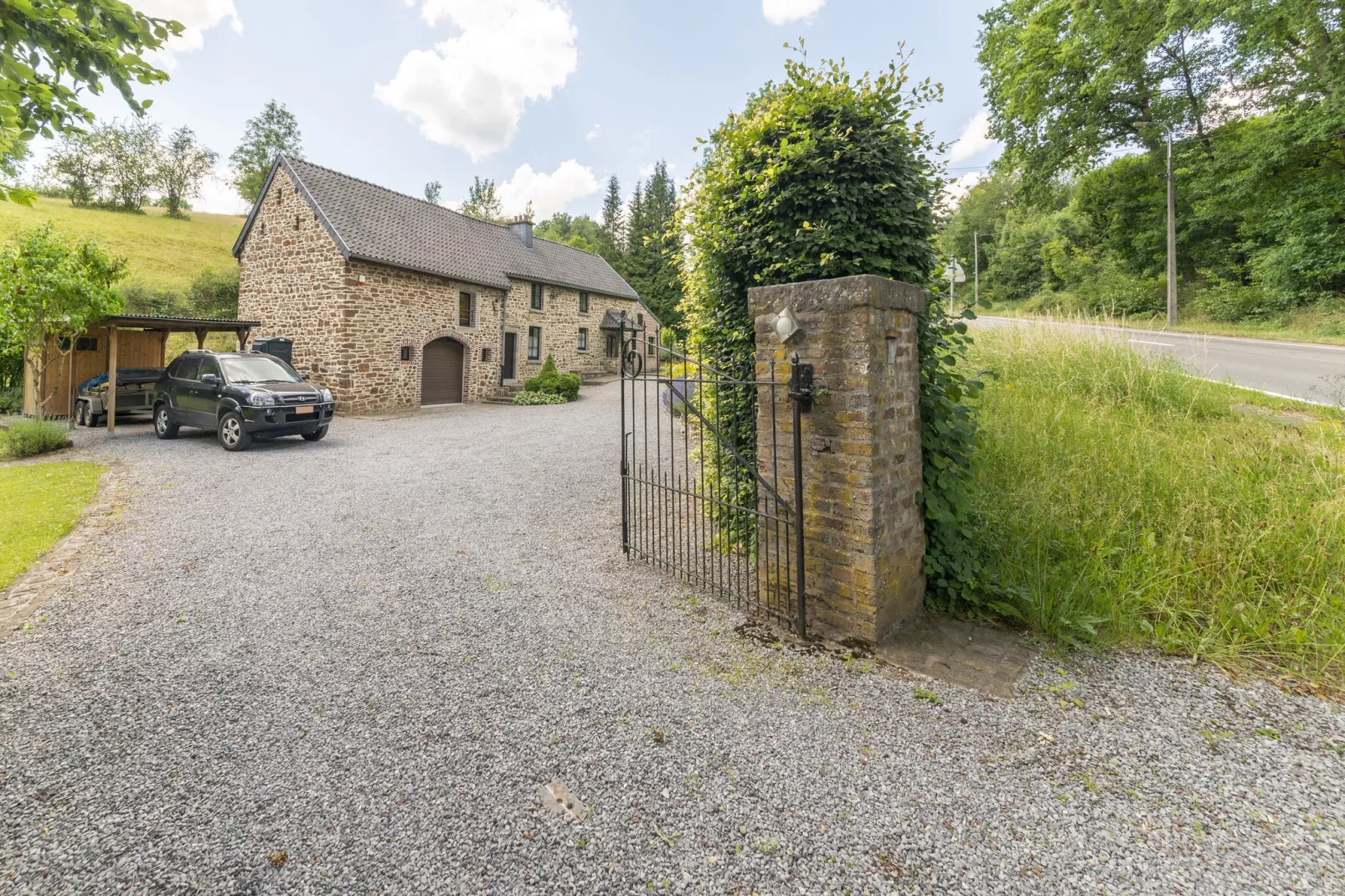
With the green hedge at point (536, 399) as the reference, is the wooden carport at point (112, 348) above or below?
above

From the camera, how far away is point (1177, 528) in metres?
3.83

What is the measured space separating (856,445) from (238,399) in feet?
34.6

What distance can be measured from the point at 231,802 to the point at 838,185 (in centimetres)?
444

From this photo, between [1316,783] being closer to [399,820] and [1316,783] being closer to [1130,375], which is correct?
[399,820]

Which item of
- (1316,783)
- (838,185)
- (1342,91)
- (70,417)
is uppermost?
(1342,91)

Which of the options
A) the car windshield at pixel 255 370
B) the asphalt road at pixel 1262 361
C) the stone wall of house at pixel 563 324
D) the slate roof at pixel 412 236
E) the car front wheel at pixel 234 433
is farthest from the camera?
the stone wall of house at pixel 563 324

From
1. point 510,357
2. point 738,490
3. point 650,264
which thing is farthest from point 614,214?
point 738,490

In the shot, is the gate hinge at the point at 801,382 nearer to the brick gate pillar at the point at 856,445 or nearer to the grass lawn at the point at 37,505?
the brick gate pillar at the point at 856,445

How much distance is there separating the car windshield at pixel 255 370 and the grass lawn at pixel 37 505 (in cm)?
239

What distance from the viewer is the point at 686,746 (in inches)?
96.1

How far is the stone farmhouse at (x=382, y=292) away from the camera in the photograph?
1469cm

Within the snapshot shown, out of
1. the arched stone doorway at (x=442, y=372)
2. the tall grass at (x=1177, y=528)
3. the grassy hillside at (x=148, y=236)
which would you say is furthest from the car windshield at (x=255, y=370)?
the grassy hillside at (x=148, y=236)

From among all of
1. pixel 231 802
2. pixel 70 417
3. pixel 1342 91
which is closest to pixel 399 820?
pixel 231 802

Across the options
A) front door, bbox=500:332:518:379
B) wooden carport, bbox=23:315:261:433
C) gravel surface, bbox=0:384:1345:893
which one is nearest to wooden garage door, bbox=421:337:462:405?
front door, bbox=500:332:518:379
